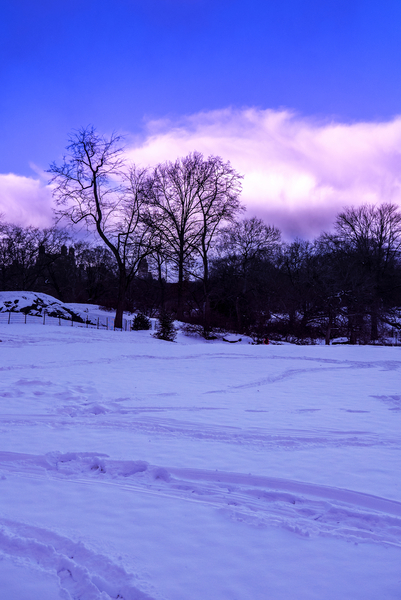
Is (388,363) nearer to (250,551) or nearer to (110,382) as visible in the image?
(110,382)

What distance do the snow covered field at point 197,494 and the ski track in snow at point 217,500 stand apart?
0.01m

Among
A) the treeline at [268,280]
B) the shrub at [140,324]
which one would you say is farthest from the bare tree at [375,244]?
the shrub at [140,324]

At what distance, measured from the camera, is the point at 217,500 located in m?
3.62

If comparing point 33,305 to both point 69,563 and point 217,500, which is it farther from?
point 69,563

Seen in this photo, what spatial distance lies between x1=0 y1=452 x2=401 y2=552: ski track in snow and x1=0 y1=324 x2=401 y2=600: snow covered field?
1cm

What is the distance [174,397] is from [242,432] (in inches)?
103

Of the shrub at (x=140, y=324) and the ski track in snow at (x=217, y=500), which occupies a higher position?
the shrub at (x=140, y=324)

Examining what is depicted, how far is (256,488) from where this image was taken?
386cm

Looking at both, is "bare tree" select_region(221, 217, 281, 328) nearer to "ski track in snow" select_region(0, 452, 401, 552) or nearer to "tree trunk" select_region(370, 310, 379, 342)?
"tree trunk" select_region(370, 310, 379, 342)

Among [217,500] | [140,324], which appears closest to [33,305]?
[140,324]

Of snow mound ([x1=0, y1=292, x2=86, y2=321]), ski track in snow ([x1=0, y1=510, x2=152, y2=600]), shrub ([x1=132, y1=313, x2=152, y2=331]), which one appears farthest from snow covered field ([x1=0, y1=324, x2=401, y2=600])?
snow mound ([x1=0, y1=292, x2=86, y2=321])

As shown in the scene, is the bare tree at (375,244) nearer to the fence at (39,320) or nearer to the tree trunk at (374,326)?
the tree trunk at (374,326)

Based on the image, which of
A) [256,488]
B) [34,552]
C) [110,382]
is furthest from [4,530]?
[110,382]

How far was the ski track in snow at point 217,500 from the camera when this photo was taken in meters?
2.80
